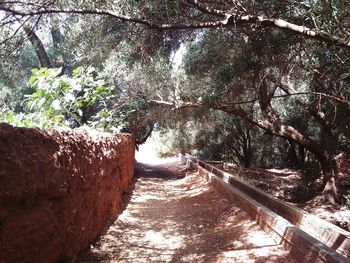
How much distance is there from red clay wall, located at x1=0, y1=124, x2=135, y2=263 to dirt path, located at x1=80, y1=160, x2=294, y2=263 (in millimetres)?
590

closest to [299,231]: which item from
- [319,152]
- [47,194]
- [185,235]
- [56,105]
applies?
[185,235]

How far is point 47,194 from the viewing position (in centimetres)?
418

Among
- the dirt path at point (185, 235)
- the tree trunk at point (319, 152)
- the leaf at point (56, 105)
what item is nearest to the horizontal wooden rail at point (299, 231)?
the dirt path at point (185, 235)

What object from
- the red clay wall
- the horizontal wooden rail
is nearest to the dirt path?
the horizontal wooden rail

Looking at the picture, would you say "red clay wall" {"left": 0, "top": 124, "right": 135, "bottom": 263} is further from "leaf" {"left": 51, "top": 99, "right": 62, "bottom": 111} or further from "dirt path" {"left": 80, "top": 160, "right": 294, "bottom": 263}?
"leaf" {"left": 51, "top": 99, "right": 62, "bottom": 111}

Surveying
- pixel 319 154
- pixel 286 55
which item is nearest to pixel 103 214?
pixel 286 55

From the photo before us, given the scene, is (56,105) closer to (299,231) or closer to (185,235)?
(185,235)

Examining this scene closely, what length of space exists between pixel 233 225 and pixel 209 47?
645 cm

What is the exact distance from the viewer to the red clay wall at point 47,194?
3469 mm

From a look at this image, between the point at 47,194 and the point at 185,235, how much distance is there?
3.57m

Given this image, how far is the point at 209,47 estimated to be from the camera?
1203cm

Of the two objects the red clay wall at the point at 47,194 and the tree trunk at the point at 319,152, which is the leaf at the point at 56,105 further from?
the tree trunk at the point at 319,152

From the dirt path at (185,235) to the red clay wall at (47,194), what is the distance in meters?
0.59

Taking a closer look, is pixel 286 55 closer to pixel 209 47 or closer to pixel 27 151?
pixel 209 47
